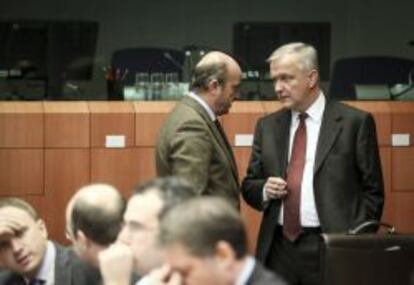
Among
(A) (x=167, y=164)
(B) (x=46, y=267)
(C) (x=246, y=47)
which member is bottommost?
(B) (x=46, y=267)

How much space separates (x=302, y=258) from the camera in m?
4.09

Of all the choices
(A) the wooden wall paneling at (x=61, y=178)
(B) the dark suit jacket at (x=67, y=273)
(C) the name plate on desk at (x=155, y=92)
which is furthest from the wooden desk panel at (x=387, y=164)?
(B) the dark suit jacket at (x=67, y=273)

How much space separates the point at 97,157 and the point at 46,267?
13.6 ft

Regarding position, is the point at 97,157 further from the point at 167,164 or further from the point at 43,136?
the point at 167,164

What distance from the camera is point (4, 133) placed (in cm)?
718

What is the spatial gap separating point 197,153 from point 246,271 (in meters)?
1.91

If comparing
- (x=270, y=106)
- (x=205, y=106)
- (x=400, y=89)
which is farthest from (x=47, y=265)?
(x=400, y=89)

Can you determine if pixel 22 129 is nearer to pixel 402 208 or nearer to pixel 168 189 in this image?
pixel 402 208

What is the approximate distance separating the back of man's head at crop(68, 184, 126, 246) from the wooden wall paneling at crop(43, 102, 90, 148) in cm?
443

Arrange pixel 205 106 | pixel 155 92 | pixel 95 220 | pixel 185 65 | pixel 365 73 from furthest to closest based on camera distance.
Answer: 1. pixel 365 73
2. pixel 185 65
3. pixel 155 92
4. pixel 205 106
5. pixel 95 220

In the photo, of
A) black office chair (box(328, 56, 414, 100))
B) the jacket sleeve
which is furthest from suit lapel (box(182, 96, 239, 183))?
black office chair (box(328, 56, 414, 100))

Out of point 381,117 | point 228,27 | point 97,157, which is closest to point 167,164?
point 97,157

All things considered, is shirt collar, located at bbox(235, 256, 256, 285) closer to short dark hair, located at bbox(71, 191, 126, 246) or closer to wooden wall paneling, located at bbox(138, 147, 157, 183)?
short dark hair, located at bbox(71, 191, 126, 246)

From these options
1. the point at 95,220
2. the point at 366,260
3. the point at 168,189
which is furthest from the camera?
the point at 366,260
